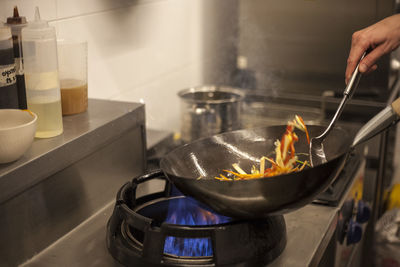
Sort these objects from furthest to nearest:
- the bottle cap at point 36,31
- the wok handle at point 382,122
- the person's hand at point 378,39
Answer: the person's hand at point 378,39, the bottle cap at point 36,31, the wok handle at point 382,122

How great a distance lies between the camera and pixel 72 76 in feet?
4.38

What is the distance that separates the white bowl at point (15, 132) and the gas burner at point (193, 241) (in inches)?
8.5

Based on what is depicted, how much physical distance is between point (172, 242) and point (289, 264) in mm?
236

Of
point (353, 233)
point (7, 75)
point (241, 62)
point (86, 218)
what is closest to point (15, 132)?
point (7, 75)

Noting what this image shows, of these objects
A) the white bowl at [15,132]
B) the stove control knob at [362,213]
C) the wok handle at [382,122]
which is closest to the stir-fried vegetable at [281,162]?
the wok handle at [382,122]

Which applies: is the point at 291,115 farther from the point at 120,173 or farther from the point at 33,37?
the point at 33,37

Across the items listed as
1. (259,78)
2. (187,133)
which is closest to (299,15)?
(259,78)

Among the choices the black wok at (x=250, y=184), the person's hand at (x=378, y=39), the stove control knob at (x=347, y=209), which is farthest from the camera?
the stove control knob at (x=347, y=209)

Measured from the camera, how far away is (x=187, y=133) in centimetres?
193

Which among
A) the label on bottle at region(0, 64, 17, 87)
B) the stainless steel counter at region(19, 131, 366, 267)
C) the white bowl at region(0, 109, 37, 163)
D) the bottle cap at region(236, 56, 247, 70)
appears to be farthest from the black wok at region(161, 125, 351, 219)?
the bottle cap at region(236, 56, 247, 70)

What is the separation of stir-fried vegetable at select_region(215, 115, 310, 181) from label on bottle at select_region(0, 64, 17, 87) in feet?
1.59

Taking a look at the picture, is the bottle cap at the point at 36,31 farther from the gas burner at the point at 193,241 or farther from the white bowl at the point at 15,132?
the gas burner at the point at 193,241

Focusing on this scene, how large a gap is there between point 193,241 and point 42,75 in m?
0.49

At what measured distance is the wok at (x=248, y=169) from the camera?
2.95ft
